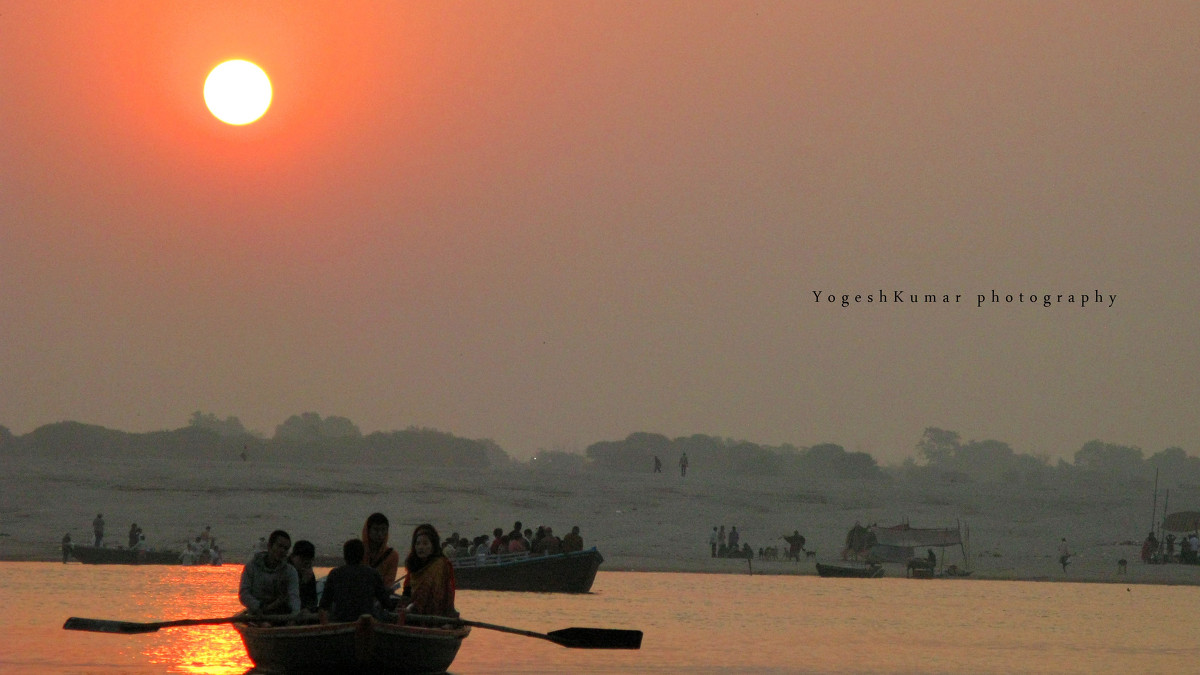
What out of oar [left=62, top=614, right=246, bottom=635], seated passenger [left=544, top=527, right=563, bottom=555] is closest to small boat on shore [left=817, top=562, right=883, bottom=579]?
seated passenger [left=544, top=527, right=563, bottom=555]

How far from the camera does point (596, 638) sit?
A: 24094 millimetres

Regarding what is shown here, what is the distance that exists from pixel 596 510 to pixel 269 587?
54.4 metres

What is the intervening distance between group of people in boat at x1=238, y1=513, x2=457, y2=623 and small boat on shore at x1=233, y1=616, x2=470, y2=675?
19 cm

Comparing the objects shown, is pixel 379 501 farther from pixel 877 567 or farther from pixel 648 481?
pixel 877 567

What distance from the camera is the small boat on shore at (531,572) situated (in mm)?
42312

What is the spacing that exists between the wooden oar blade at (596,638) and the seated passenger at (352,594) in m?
5.03

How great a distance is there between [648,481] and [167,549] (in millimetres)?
27465

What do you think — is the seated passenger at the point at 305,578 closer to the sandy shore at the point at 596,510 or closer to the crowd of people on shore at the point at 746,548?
the sandy shore at the point at 596,510

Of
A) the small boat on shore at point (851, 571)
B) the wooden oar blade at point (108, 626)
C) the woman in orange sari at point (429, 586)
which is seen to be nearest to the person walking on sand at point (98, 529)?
the small boat on shore at point (851, 571)

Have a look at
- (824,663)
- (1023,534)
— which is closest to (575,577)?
(824,663)

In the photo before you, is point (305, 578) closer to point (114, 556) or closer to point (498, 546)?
point (498, 546)

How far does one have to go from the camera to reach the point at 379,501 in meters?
72.6

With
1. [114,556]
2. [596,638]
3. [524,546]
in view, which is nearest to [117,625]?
[596,638]

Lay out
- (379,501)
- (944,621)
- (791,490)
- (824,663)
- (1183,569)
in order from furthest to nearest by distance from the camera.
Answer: (791,490)
(379,501)
(1183,569)
(944,621)
(824,663)
